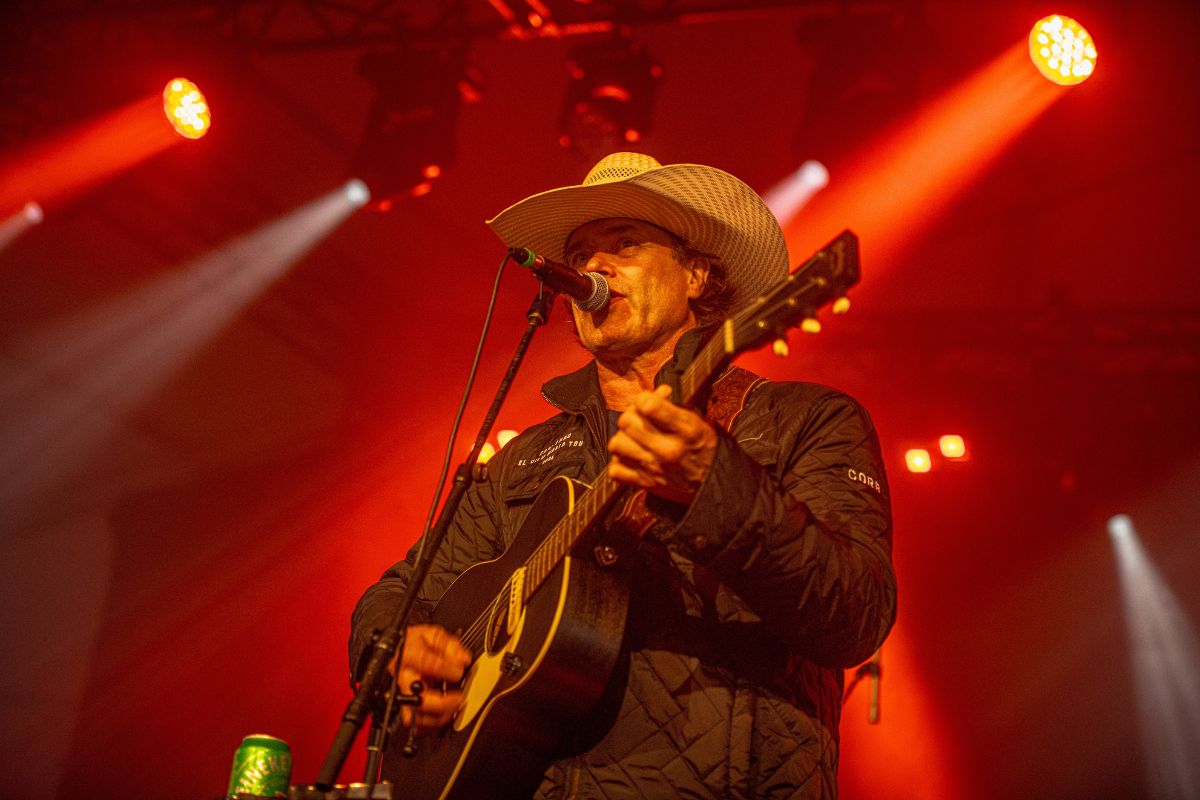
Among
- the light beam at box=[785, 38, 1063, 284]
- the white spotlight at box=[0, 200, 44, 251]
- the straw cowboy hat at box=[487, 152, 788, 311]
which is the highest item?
the light beam at box=[785, 38, 1063, 284]

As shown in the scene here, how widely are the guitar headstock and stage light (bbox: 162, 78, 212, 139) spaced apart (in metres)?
6.19

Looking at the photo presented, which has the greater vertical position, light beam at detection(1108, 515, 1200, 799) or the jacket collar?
light beam at detection(1108, 515, 1200, 799)

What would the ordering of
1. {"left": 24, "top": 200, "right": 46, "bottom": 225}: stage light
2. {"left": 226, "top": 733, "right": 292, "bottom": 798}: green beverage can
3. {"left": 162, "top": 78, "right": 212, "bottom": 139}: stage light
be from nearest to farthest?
{"left": 226, "top": 733, "right": 292, "bottom": 798}: green beverage can → {"left": 162, "top": 78, "right": 212, "bottom": 139}: stage light → {"left": 24, "top": 200, "right": 46, "bottom": 225}: stage light

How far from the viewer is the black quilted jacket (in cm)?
214

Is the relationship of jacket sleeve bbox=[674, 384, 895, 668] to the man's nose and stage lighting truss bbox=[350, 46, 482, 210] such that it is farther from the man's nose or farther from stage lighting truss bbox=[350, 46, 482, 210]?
stage lighting truss bbox=[350, 46, 482, 210]

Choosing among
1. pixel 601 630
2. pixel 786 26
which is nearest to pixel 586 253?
pixel 601 630

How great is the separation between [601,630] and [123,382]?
24.7 feet

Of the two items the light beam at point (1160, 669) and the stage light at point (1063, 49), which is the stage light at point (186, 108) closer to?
the stage light at point (1063, 49)

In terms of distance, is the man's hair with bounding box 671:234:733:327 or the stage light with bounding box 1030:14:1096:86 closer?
the man's hair with bounding box 671:234:733:327

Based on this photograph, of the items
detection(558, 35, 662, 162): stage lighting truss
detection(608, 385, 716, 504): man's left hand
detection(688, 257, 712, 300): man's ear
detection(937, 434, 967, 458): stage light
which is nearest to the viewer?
detection(608, 385, 716, 504): man's left hand

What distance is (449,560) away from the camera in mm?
3475

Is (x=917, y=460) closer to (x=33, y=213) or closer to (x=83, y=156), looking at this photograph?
(x=83, y=156)

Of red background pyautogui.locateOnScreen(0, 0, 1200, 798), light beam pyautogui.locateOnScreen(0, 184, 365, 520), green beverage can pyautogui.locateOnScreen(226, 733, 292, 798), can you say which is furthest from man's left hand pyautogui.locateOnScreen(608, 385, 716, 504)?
light beam pyautogui.locateOnScreen(0, 184, 365, 520)

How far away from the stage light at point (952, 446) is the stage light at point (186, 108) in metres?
5.63
